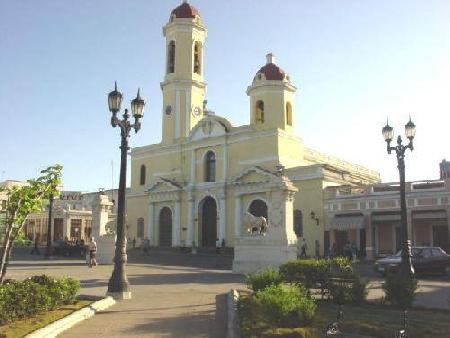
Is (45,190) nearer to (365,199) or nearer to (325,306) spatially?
(325,306)

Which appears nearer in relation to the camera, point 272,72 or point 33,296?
point 33,296

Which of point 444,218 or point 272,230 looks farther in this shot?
point 444,218

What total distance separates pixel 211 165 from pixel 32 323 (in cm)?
3399

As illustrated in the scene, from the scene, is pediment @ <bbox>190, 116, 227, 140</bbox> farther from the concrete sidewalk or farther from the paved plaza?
the concrete sidewalk

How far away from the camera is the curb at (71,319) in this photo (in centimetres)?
756

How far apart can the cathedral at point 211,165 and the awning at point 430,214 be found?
6.32 meters

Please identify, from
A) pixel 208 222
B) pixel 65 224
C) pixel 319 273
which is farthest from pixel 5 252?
pixel 65 224

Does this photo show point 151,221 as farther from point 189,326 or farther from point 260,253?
point 189,326

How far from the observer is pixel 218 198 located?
40.1 m

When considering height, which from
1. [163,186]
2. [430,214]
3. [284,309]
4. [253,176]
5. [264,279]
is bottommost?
[284,309]

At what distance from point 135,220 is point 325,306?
37.0 metres

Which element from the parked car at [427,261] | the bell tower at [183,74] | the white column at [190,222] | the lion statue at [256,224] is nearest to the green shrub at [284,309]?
the lion statue at [256,224]

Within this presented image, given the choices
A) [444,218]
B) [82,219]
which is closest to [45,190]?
[444,218]

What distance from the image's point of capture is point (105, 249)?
28.3 metres
